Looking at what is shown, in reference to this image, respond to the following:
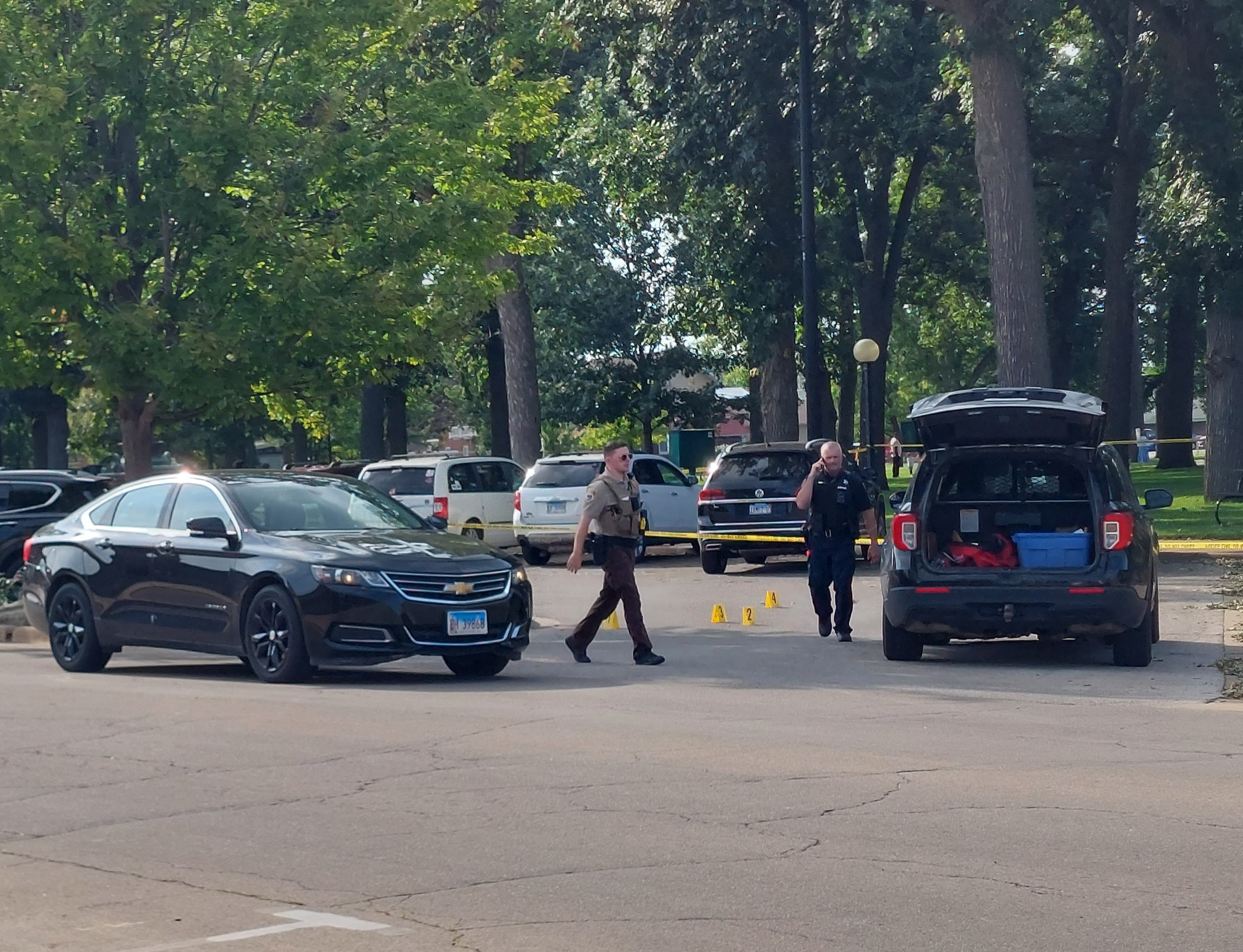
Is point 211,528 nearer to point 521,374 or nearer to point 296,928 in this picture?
point 296,928

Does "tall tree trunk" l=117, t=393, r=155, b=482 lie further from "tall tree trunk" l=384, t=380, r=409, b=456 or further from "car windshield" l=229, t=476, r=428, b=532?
"tall tree trunk" l=384, t=380, r=409, b=456

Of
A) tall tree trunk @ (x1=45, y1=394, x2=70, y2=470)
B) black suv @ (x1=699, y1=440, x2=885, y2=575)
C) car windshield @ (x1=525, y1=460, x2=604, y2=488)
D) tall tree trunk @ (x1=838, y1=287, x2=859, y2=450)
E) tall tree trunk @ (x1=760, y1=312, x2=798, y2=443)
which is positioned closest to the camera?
black suv @ (x1=699, y1=440, x2=885, y2=575)

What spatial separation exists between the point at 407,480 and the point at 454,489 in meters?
0.78

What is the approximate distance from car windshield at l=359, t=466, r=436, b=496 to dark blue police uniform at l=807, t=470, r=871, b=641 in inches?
558

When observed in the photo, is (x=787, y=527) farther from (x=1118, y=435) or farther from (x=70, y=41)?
(x=1118, y=435)

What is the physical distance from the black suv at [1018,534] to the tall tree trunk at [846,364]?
2312cm

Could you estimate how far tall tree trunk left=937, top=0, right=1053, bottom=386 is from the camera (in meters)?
26.9

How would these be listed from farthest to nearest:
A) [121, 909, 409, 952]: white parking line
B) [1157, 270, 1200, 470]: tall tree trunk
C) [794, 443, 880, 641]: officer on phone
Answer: [1157, 270, 1200, 470]: tall tree trunk < [794, 443, 880, 641]: officer on phone < [121, 909, 409, 952]: white parking line

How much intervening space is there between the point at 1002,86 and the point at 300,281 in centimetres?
1295

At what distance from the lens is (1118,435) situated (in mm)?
42688

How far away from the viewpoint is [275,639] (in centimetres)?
1305

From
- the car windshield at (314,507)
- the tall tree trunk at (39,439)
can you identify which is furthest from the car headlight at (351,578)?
the tall tree trunk at (39,439)

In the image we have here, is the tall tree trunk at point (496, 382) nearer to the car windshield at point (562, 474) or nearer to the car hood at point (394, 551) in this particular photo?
the car windshield at point (562, 474)

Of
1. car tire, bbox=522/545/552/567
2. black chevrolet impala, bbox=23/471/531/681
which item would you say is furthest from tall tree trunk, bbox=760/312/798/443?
black chevrolet impala, bbox=23/471/531/681
